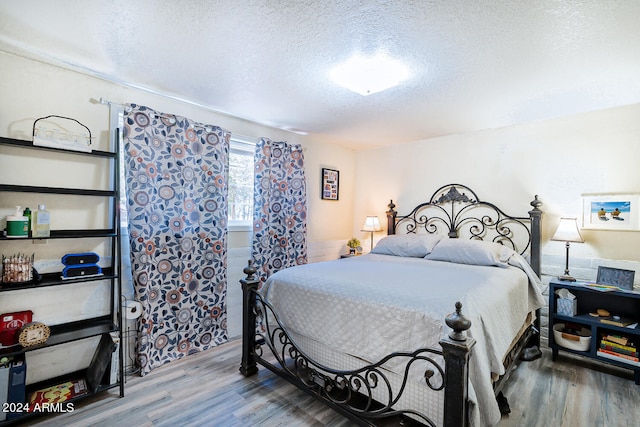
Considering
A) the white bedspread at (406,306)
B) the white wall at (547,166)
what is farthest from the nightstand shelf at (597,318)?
the white wall at (547,166)

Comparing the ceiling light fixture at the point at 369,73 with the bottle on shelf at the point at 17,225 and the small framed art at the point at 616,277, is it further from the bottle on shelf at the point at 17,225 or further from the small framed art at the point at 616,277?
the small framed art at the point at 616,277

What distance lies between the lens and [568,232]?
2.77m

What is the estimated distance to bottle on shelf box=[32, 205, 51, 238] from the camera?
1.91 m

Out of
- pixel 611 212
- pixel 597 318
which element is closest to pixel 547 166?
pixel 611 212

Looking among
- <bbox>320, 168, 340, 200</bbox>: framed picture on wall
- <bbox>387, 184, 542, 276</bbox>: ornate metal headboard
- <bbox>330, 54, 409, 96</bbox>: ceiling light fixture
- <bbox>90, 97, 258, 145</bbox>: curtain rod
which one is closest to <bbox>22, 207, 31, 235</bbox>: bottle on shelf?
<bbox>90, 97, 258, 145</bbox>: curtain rod

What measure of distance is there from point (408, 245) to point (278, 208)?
157 centimetres

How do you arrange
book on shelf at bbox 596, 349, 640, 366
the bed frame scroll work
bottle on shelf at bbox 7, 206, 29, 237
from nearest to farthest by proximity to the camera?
the bed frame scroll work, bottle on shelf at bbox 7, 206, 29, 237, book on shelf at bbox 596, 349, 640, 366

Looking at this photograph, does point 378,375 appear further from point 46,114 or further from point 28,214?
point 46,114

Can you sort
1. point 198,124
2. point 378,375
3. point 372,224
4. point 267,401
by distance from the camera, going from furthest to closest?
point 372,224 < point 198,124 < point 267,401 < point 378,375

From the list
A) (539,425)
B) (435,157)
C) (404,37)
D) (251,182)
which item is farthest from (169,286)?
(435,157)

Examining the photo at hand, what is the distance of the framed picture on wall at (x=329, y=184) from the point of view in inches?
166

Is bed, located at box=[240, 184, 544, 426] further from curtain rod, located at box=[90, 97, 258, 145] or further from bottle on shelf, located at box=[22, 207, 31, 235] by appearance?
curtain rod, located at box=[90, 97, 258, 145]

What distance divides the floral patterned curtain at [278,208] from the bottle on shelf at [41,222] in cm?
173

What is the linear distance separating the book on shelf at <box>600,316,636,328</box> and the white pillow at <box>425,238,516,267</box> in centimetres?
83
